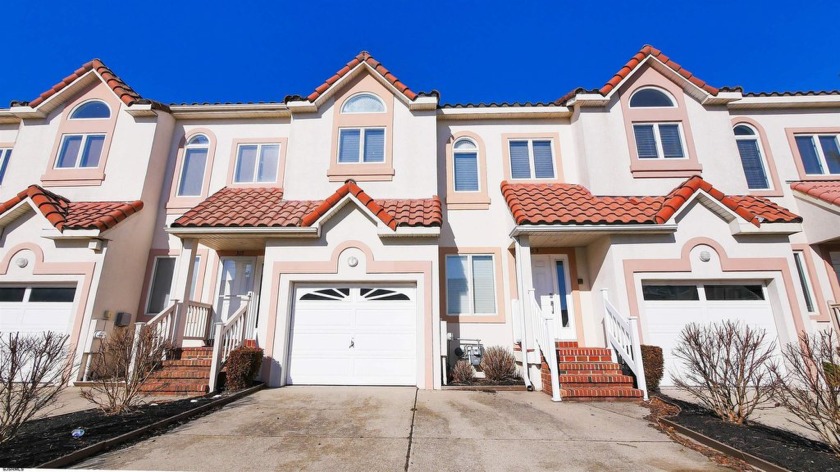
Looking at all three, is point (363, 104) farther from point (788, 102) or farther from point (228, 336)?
point (788, 102)

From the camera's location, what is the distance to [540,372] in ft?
29.4

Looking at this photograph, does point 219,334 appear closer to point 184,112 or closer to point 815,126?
point 184,112

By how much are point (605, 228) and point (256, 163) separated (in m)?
11.0

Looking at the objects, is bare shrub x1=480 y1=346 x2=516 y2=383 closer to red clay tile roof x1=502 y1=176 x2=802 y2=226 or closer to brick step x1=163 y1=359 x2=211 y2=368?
red clay tile roof x1=502 y1=176 x2=802 y2=226

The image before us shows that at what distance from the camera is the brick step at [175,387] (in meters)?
8.20

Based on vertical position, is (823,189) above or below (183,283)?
above

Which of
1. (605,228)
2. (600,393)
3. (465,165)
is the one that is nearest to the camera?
(600,393)

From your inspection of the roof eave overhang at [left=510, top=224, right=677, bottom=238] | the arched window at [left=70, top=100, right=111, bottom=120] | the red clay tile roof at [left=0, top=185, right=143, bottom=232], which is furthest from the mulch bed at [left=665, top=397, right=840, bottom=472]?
the arched window at [left=70, top=100, right=111, bottom=120]

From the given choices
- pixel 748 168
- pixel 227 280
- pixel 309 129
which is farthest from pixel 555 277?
pixel 227 280

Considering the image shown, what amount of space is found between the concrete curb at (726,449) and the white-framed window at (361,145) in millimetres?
9598

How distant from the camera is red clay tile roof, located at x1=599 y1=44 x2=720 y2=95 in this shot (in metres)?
11.8

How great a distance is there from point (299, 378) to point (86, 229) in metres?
6.96

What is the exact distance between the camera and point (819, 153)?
481 inches

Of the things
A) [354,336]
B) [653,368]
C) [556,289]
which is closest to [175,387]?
[354,336]
